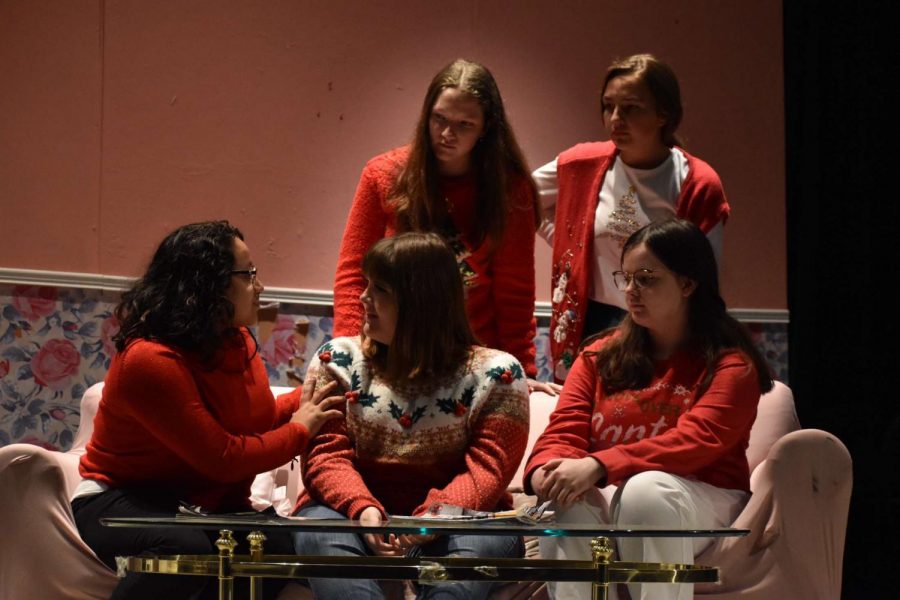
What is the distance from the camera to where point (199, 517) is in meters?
2.16

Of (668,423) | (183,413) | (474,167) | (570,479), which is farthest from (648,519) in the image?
(474,167)

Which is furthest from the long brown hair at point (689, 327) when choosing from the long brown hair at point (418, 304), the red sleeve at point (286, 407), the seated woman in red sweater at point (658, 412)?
the red sleeve at point (286, 407)

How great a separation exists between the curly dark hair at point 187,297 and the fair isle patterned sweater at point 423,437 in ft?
1.04

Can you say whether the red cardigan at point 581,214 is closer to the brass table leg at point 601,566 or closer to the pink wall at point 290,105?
the pink wall at point 290,105

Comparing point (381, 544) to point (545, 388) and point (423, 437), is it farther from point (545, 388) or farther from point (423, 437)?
point (545, 388)

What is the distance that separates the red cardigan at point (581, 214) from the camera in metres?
3.35

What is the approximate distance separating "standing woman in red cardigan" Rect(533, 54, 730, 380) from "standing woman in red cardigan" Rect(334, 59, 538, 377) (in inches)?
4.5

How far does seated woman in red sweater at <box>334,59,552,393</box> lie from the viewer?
3.26 m

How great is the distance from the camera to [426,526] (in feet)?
6.81

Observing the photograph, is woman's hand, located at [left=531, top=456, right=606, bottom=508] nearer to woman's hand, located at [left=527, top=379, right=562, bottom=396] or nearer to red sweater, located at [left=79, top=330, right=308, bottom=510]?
red sweater, located at [left=79, top=330, right=308, bottom=510]

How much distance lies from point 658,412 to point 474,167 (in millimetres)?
900

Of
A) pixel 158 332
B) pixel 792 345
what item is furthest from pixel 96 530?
pixel 792 345

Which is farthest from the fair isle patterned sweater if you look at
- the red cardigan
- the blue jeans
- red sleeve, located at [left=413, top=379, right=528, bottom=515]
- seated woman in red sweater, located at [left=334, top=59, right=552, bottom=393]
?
the red cardigan

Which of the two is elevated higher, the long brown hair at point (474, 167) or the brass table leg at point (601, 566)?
the long brown hair at point (474, 167)
